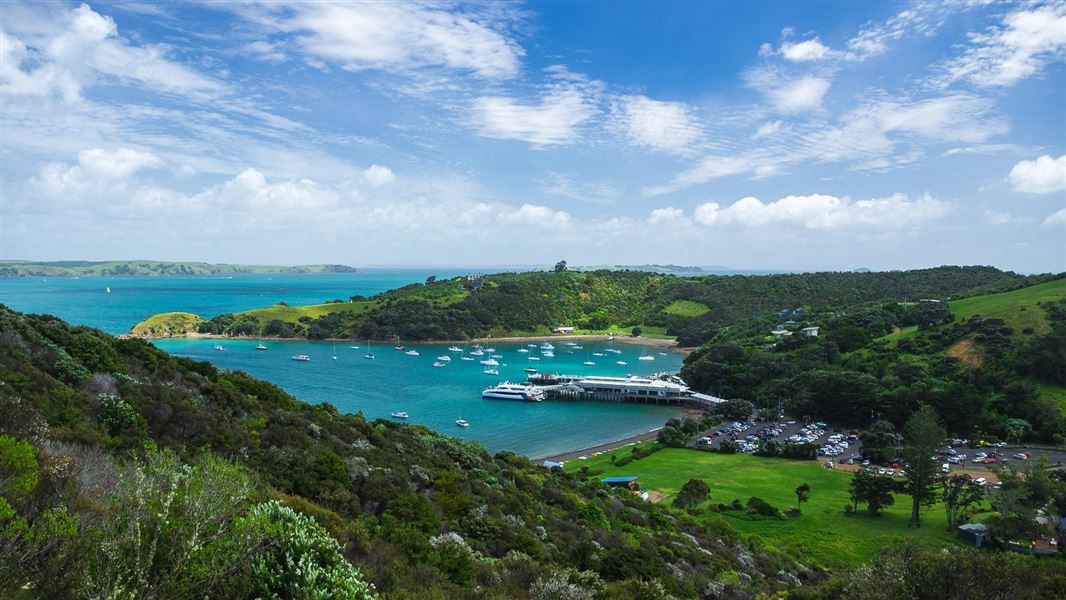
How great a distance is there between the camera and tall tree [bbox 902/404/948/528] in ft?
111

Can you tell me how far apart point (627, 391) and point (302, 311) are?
86.0 m

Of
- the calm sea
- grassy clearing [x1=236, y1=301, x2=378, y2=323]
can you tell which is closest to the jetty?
the calm sea

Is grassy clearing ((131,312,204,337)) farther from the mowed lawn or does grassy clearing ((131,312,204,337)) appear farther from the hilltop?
the mowed lawn

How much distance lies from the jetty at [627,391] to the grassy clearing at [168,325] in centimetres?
8138

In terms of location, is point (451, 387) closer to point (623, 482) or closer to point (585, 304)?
point (623, 482)

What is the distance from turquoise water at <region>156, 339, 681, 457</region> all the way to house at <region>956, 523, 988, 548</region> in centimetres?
3073

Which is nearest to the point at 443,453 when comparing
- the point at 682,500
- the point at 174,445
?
the point at 174,445

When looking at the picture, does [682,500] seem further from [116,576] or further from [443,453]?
[116,576]

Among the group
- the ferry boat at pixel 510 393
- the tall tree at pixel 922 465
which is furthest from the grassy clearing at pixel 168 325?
the tall tree at pixel 922 465

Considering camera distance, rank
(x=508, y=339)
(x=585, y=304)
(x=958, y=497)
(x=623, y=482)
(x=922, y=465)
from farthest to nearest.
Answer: (x=585, y=304) → (x=508, y=339) → (x=623, y=482) → (x=958, y=497) → (x=922, y=465)

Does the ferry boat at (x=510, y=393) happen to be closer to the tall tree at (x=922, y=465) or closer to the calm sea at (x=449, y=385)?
the calm sea at (x=449, y=385)

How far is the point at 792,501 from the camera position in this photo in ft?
125

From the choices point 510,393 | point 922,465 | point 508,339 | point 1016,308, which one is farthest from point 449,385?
point 1016,308

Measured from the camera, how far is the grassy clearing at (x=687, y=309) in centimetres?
14380
